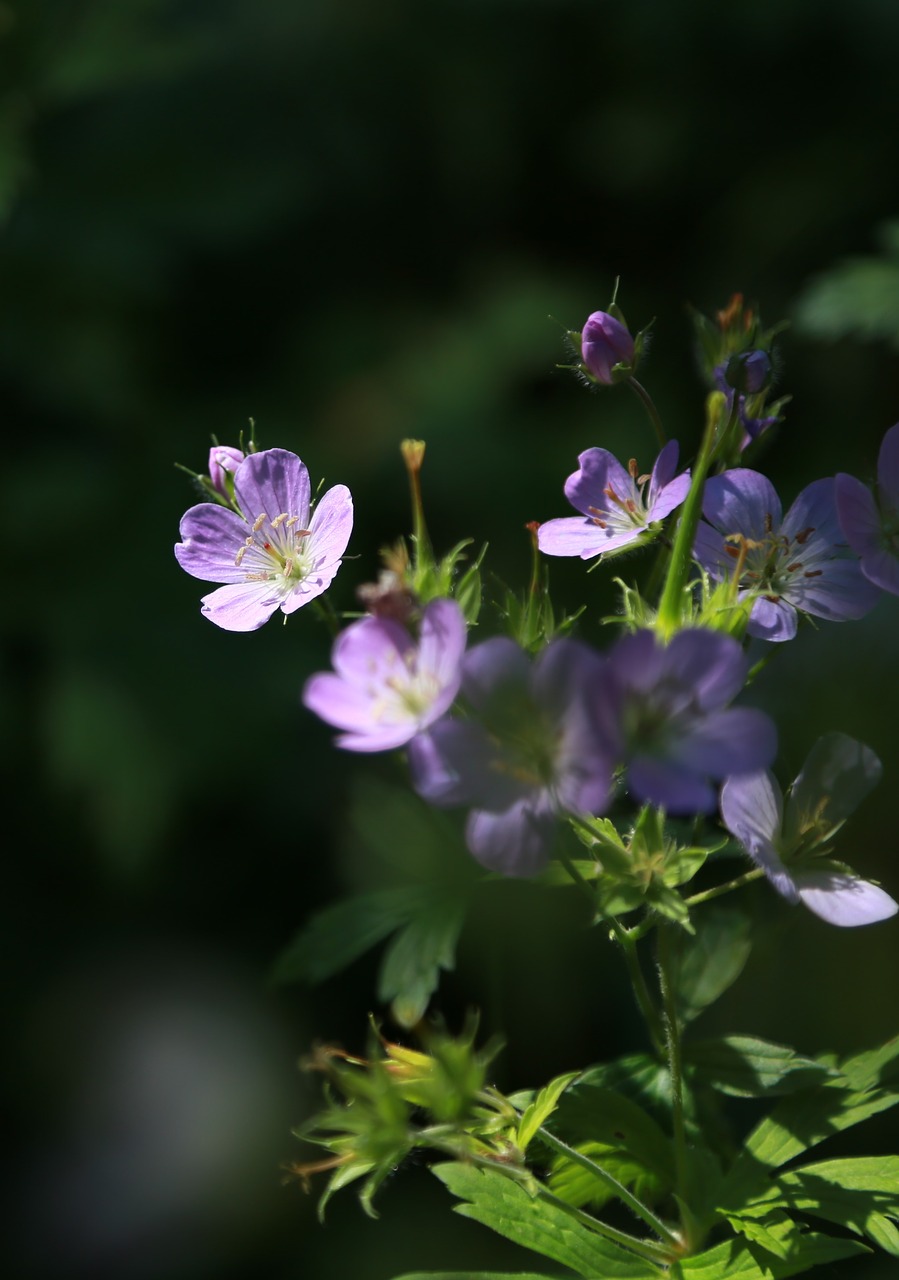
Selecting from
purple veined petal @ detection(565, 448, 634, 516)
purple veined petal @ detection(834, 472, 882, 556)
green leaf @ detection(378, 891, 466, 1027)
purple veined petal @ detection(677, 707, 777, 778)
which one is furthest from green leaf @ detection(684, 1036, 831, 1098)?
purple veined petal @ detection(565, 448, 634, 516)

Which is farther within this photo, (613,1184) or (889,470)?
(889,470)

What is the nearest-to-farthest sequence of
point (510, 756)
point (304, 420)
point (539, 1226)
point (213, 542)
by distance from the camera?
1. point (510, 756)
2. point (539, 1226)
3. point (213, 542)
4. point (304, 420)

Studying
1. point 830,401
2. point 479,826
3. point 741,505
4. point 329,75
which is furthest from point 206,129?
point 479,826

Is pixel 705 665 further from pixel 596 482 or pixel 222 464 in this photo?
pixel 222 464

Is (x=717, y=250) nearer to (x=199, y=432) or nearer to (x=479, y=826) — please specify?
(x=199, y=432)

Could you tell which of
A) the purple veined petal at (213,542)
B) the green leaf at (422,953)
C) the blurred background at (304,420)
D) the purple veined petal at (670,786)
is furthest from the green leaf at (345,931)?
the blurred background at (304,420)

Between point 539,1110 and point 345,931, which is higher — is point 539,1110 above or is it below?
above

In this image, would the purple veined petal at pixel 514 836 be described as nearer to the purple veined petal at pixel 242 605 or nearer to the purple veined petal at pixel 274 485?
the purple veined petal at pixel 242 605

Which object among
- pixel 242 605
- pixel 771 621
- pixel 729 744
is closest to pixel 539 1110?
pixel 729 744
